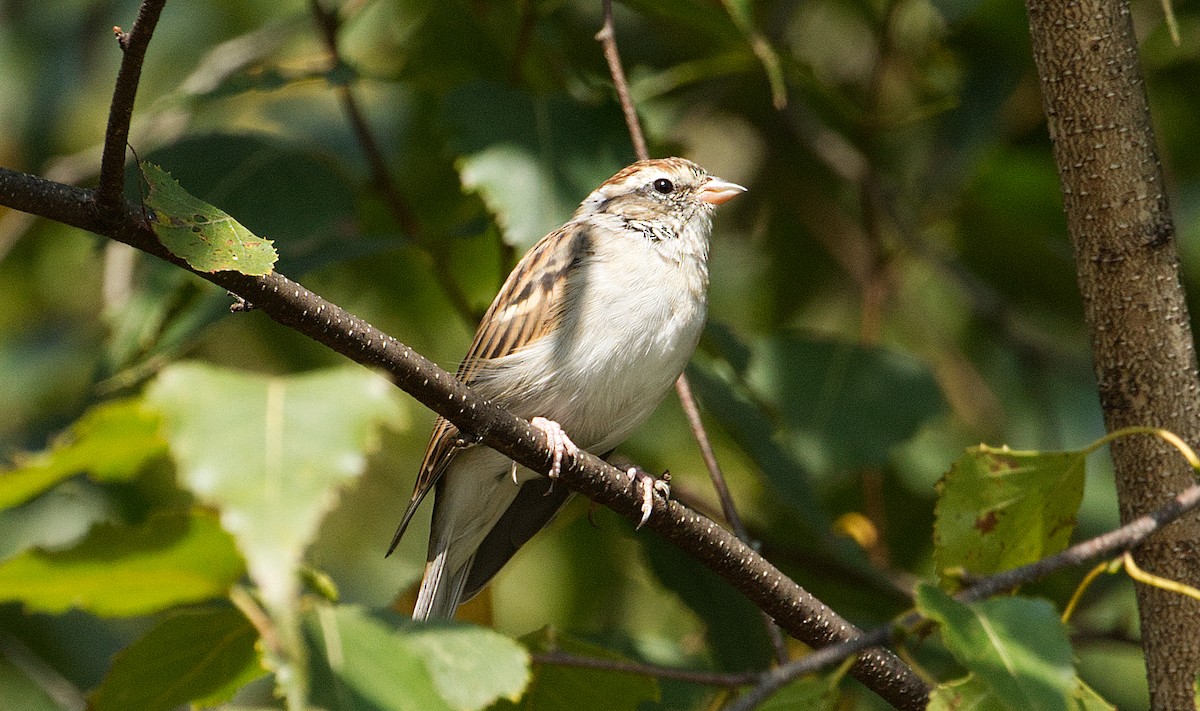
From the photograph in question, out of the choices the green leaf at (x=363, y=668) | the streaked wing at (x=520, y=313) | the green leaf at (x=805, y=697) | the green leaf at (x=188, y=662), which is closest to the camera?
the green leaf at (x=363, y=668)

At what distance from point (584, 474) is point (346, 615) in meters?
0.60

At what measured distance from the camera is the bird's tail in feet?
8.69

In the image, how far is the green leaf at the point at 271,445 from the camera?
982 millimetres

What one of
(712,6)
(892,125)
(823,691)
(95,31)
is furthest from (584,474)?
(95,31)

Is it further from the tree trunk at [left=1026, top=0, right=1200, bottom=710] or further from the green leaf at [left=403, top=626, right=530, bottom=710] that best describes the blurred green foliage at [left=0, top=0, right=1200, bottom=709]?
the tree trunk at [left=1026, top=0, right=1200, bottom=710]

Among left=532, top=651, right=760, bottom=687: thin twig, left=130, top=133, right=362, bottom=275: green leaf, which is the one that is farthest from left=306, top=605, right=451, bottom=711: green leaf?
left=130, top=133, right=362, bottom=275: green leaf

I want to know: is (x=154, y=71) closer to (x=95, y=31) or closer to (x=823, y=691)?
(x=95, y=31)

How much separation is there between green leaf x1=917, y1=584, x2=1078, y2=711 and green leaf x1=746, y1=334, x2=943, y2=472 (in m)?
1.75

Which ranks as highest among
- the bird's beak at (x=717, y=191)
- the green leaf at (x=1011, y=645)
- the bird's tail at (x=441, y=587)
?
the bird's beak at (x=717, y=191)

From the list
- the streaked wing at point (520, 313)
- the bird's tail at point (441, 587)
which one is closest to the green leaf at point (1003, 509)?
the streaked wing at point (520, 313)

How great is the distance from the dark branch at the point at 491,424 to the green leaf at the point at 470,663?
301 mm

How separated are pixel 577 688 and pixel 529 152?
1238mm

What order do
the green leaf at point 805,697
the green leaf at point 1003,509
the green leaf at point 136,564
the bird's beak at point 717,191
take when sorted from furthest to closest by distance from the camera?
the bird's beak at point 717,191 → the green leaf at point 1003,509 → the green leaf at point 805,697 → the green leaf at point 136,564

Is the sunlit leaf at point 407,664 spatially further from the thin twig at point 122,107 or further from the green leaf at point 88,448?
the thin twig at point 122,107
